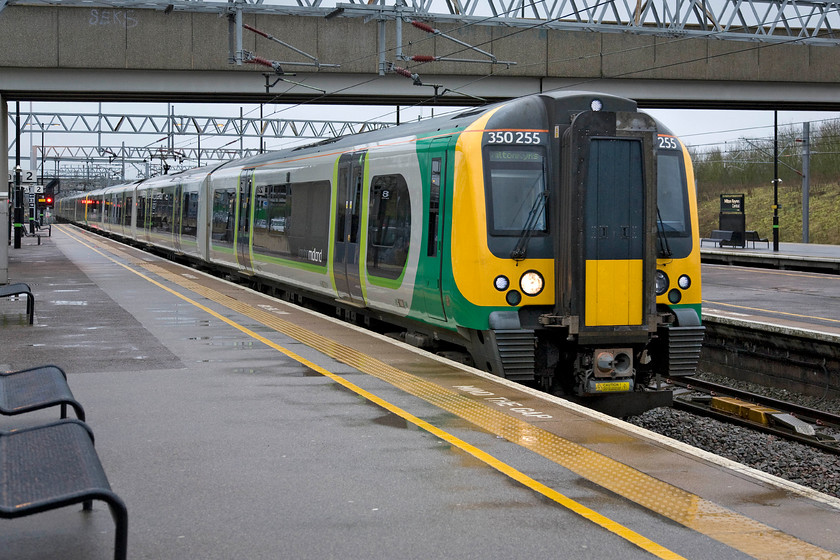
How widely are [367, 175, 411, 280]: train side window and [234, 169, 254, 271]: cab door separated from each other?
28.5 feet

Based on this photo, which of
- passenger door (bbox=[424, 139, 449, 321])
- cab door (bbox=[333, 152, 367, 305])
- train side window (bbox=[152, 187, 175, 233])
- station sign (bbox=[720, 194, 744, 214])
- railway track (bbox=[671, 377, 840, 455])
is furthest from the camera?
station sign (bbox=[720, 194, 744, 214])

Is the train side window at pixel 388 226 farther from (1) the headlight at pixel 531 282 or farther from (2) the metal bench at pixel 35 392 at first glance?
(2) the metal bench at pixel 35 392

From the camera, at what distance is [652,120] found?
9.95 meters

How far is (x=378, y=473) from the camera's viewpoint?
6.18 metres

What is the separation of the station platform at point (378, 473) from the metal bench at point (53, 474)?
0.42 metres

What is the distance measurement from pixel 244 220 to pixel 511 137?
12.9 m

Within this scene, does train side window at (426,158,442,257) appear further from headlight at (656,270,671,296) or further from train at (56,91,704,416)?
headlight at (656,270,671,296)

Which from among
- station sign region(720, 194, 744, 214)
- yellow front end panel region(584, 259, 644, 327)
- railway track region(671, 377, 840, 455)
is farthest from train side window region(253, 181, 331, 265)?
station sign region(720, 194, 744, 214)

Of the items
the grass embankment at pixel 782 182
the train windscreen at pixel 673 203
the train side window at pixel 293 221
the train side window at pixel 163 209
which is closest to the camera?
the train windscreen at pixel 673 203

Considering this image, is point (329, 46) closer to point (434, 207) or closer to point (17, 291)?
point (17, 291)

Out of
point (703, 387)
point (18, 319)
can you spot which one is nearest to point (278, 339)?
point (18, 319)

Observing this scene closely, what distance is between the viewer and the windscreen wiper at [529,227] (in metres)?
9.98

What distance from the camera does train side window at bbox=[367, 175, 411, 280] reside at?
12.1 m

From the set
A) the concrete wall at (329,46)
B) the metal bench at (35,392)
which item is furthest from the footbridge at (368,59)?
the metal bench at (35,392)
